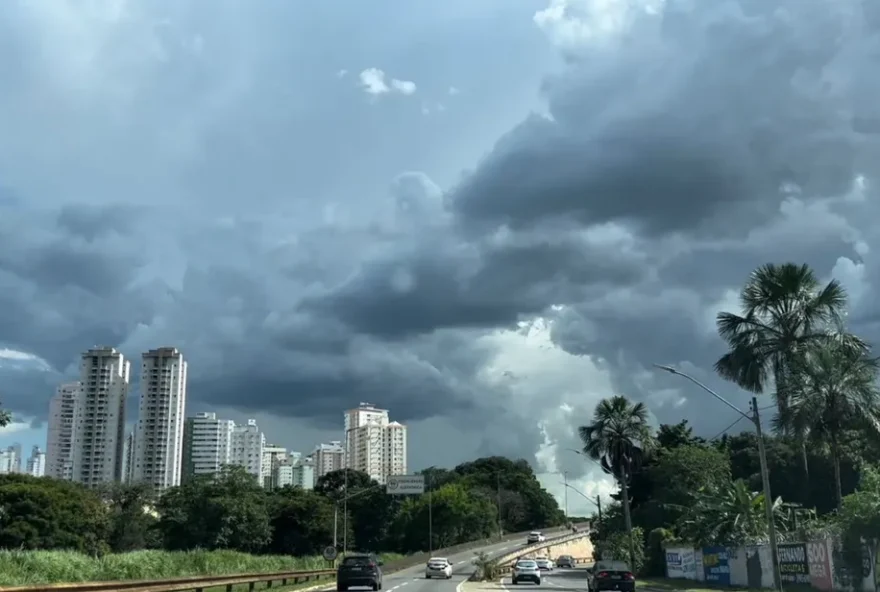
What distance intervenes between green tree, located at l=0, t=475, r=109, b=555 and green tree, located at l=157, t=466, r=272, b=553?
852 centimetres

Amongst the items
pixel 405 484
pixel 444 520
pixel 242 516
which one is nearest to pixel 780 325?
pixel 405 484

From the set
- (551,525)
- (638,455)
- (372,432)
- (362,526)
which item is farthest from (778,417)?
(372,432)

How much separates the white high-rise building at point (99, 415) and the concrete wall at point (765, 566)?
146 metres

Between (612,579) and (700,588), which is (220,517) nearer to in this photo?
(700,588)

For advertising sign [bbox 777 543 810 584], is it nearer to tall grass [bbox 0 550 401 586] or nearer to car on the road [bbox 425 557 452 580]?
tall grass [bbox 0 550 401 586]

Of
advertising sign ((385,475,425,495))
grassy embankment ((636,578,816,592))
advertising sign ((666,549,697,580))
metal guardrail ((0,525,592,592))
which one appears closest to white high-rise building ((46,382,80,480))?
advertising sign ((385,475,425,495))

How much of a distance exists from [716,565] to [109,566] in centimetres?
3125

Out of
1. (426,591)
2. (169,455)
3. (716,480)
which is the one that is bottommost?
(426,591)

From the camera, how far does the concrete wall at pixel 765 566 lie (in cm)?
3378

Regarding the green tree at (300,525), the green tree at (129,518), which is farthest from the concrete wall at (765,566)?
the green tree at (129,518)

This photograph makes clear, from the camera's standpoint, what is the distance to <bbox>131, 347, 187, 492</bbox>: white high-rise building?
181 m

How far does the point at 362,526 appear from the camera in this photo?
138m

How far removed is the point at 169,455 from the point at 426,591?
156724 millimetres

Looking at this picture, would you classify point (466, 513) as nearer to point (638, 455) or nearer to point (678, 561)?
point (638, 455)
